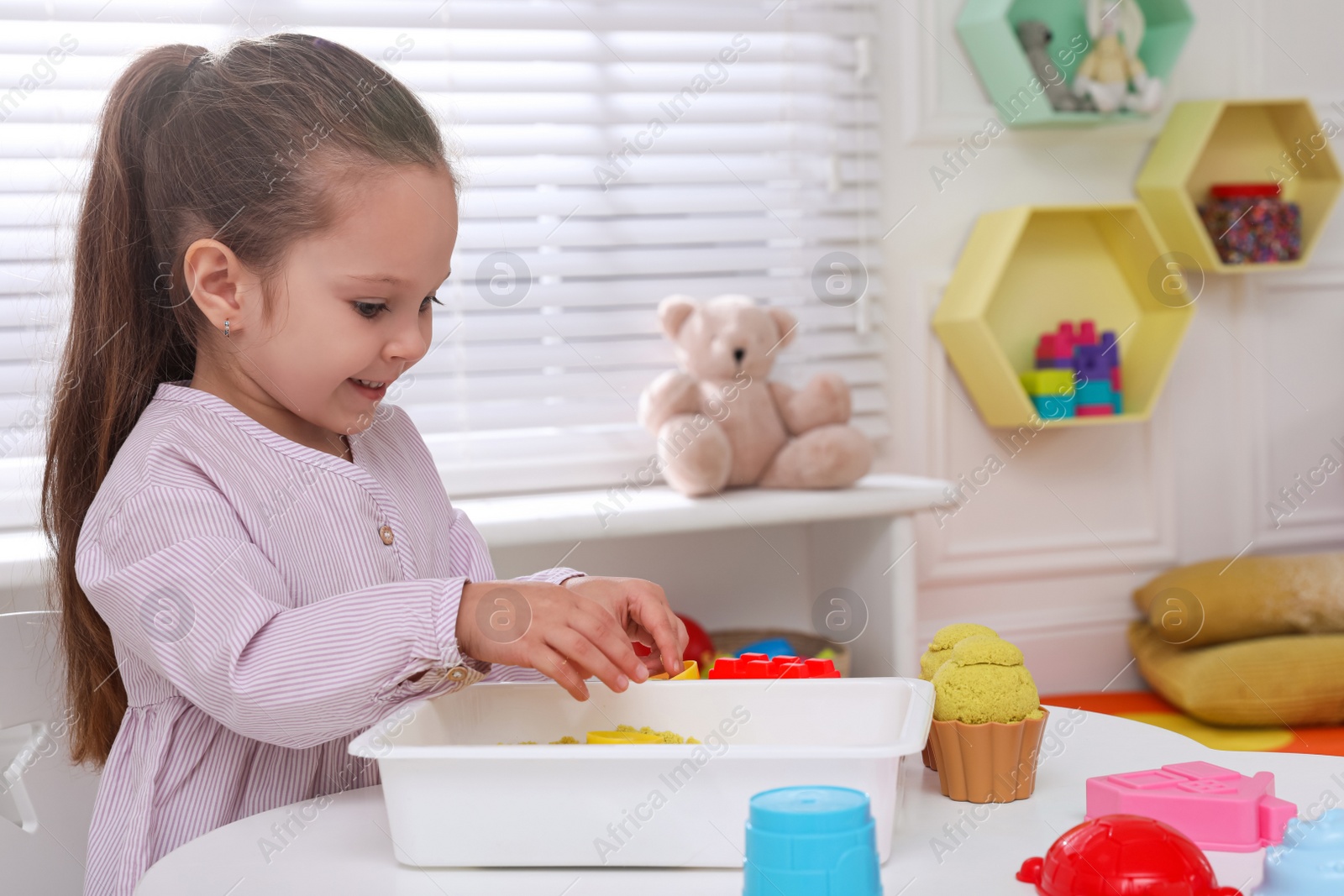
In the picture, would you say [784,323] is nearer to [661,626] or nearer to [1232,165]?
[1232,165]

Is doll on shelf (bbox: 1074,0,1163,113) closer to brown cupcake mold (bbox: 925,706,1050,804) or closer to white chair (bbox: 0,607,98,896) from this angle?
brown cupcake mold (bbox: 925,706,1050,804)

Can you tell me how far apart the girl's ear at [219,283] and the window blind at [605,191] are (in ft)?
2.92

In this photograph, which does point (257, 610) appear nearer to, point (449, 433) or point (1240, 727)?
point (449, 433)

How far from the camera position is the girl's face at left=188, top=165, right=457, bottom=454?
81cm

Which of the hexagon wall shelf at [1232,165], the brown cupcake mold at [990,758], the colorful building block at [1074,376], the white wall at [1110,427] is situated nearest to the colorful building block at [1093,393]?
the colorful building block at [1074,376]

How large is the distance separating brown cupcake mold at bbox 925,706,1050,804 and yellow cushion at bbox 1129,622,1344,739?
125cm

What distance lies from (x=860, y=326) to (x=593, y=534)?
2.12 feet

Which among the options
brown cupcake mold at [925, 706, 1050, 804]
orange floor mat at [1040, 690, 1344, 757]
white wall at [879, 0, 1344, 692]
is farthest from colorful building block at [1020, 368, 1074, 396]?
brown cupcake mold at [925, 706, 1050, 804]

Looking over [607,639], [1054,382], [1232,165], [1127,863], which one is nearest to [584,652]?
[607,639]

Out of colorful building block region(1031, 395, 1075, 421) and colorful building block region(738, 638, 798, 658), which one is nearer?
colorful building block region(738, 638, 798, 658)

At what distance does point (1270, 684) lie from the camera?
5.61 ft

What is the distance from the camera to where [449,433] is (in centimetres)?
179

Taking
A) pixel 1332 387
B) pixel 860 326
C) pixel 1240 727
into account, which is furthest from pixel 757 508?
pixel 1332 387

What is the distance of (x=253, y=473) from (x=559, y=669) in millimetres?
295
